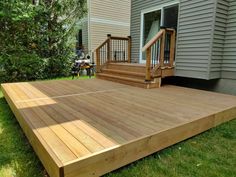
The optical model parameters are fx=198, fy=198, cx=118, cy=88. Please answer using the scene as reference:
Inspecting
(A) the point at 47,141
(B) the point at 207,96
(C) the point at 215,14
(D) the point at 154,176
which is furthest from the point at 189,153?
(C) the point at 215,14

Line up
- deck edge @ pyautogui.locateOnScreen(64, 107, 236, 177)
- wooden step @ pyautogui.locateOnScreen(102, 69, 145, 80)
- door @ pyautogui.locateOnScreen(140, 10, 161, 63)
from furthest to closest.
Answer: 1. door @ pyautogui.locateOnScreen(140, 10, 161, 63)
2. wooden step @ pyautogui.locateOnScreen(102, 69, 145, 80)
3. deck edge @ pyautogui.locateOnScreen(64, 107, 236, 177)

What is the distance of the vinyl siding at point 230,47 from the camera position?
167 inches

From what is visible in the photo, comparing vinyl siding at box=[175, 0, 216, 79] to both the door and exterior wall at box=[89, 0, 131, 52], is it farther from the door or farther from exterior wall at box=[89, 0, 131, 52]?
exterior wall at box=[89, 0, 131, 52]

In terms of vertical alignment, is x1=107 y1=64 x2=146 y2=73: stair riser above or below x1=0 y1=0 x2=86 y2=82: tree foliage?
below

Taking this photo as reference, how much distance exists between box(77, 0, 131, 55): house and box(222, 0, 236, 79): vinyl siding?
720 cm

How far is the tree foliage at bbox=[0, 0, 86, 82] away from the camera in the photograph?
661cm

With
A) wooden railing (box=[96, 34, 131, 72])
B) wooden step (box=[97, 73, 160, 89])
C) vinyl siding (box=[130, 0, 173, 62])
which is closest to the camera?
wooden step (box=[97, 73, 160, 89])

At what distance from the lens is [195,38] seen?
177 inches

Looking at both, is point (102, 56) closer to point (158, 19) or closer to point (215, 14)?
point (158, 19)

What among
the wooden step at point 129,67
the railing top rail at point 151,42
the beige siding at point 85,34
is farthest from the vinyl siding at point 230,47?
the beige siding at point 85,34

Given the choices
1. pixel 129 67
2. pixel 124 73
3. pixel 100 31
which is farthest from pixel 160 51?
pixel 100 31

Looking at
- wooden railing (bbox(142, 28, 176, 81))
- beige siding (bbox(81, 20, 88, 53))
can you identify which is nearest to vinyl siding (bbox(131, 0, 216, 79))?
wooden railing (bbox(142, 28, 176, 81))

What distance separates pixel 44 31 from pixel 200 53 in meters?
5.76

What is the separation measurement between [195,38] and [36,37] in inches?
221
